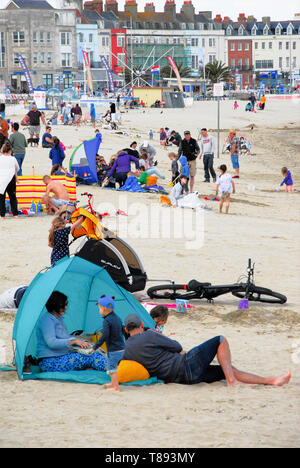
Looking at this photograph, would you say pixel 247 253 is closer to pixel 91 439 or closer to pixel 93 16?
pixel 91 439

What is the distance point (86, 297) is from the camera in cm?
859

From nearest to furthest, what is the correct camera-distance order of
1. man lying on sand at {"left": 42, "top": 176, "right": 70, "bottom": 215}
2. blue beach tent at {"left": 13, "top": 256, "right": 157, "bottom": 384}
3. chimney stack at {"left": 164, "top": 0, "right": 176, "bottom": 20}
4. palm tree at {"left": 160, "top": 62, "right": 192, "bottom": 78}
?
blue beach tent at {"left": 13, "top": 256, "right": 157, "bottom": 384}
man lying on sand at {"left": 42, "top": 176, "right": 70, "bottom": 215}
palm tree at {"left": 160, "top": 62, "right": 192, "bottom": 78}
chimney stack at {"left": 164, "top": 0, "right": 176, "bottom": 20}

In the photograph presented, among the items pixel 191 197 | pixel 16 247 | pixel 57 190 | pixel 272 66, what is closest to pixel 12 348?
pixel 16 247

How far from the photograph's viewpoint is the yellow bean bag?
22.8 feet

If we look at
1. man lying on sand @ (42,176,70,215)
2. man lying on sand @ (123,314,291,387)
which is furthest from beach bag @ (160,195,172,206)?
man lying on sand @ (123,314,291,387)

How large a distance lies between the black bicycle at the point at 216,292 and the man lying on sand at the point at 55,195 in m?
4.61

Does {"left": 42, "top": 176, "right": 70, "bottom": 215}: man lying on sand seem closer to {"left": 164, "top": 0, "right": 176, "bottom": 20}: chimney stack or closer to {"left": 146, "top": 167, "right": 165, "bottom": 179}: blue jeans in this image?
{"left": 146, "top": 167, "right": 165, "bottom": 179}: blue jeans

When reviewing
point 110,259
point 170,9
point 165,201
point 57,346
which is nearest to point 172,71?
point 170,9

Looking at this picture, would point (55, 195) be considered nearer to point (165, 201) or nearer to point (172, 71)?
point (165, 201)

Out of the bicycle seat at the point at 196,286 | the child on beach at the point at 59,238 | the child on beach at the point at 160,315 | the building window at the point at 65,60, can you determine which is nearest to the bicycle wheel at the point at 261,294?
the bicycle seat at the point at 196,286

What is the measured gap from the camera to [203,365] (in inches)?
272

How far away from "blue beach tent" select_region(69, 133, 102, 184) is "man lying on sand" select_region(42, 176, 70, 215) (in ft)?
14.0

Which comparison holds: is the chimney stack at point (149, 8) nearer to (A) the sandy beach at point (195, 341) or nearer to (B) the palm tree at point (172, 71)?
(B) the palm tree at point (172, 71)

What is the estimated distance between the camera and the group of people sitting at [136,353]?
22.5 feet
